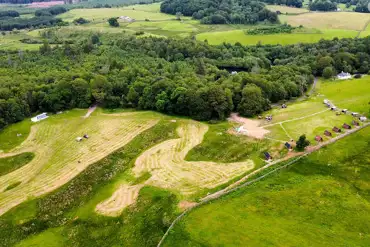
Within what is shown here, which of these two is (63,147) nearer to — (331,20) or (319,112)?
(319,112)

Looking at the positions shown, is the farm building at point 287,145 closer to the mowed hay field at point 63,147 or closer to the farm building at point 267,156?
the farm building at point 267,156

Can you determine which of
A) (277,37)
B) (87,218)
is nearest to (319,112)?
(87,218)

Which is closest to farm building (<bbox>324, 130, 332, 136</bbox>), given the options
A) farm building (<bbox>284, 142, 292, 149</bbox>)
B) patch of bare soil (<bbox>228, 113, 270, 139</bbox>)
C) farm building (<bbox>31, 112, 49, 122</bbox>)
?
farm building (<bbox>284, 142, 292, 149</bbox>)

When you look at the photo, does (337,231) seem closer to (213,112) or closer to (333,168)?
(333,168)

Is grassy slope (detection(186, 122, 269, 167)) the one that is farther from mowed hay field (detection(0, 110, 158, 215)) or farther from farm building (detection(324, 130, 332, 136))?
mowed hay field (detection(0, 110, 158, 215))

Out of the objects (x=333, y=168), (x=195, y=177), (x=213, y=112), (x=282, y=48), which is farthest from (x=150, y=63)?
(x=333, y=168)

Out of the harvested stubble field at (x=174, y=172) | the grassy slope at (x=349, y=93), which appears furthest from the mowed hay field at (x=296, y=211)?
the grassy slope at (x=349, y=93)
